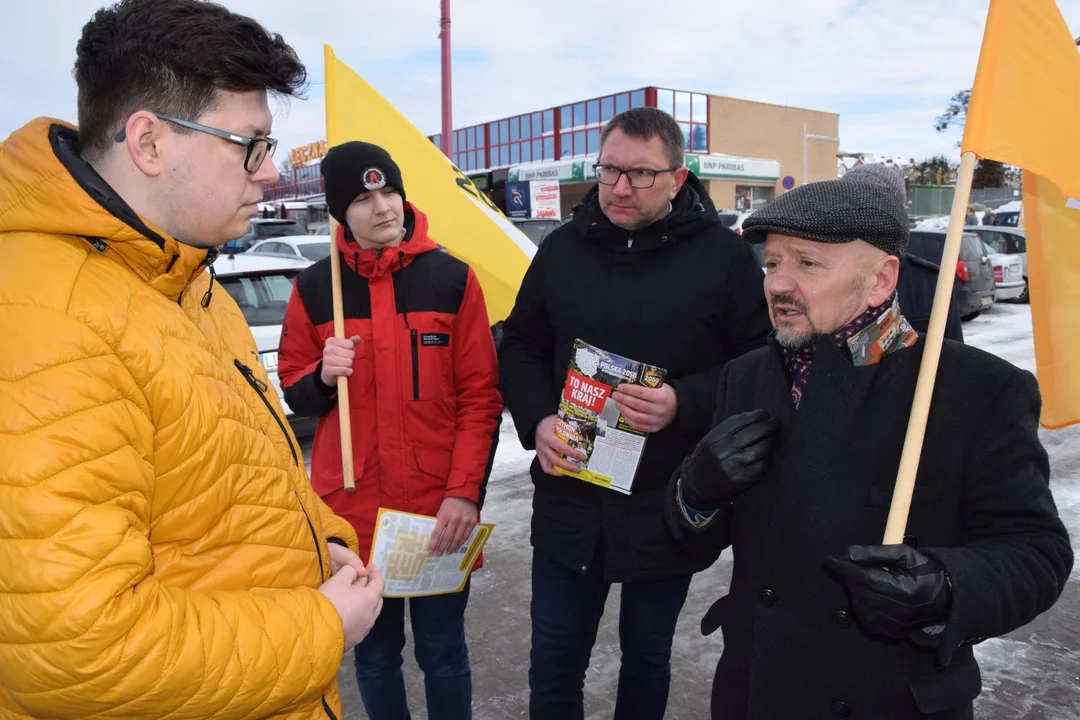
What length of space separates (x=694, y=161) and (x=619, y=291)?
36.6 meters

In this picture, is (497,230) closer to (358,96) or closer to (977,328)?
(358,96)

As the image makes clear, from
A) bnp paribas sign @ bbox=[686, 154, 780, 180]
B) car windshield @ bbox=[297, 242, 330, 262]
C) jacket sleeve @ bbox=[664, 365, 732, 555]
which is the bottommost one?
jacket sleeve @ bbox=[664, 365, 732, 555]

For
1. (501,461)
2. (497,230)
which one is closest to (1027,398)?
(497,230)

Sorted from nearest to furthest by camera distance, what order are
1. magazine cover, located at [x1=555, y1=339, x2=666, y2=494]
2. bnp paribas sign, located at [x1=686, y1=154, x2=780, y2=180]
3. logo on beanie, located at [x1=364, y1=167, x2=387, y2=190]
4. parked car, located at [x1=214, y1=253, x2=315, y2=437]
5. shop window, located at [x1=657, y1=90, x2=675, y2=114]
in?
magazine cover, located at [x1=555, y1=339, x2=666, y2=494] → logo on beanie, located at [x1=364, y1=167, x2=387, y2=190] → parked car, located at [x1=214, y1=253, x2=315, y2=437] → bnp paribas sign, located at [x1=686, y1=154, x2=780, y2=180] → shop window, located at [x1=657, y1=90, x2=675, y2=114]

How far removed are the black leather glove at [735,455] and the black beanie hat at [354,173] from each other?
4.85 ft

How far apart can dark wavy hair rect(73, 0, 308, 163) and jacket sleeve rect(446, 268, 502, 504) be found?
1474 mm

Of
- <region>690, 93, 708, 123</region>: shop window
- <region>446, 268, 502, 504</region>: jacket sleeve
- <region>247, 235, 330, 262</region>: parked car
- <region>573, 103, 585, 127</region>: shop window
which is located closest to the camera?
<region>446, 268, 502, 504</region>: jacket sleeve

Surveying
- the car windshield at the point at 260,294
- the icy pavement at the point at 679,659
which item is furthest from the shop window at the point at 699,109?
the icy pavement at the point at 679,659

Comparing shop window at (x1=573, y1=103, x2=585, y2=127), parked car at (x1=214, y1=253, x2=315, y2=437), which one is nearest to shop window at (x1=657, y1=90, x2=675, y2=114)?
shop window at (x1=573, y1=103, x2=585, y2=127)

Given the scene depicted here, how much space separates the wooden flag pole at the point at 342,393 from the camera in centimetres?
265

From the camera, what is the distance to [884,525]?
1740mm

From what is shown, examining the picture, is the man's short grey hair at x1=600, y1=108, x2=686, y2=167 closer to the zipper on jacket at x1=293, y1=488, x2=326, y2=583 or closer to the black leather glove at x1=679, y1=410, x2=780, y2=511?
the black leather glove at x1=679, y1=410, x2=780, y2=511

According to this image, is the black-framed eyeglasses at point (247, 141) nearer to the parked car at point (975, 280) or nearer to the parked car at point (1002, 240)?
the parked car at point (975, 280)

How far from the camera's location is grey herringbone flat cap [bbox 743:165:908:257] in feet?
5.75
